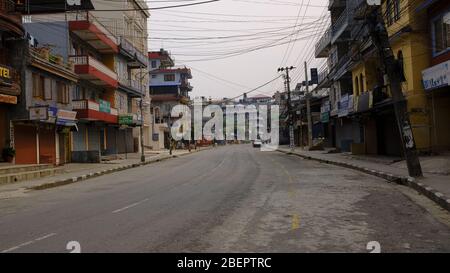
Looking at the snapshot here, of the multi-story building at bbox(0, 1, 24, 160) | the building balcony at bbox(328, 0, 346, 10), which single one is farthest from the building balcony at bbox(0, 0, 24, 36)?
the building balcony at bbox(328, 0, 346, 10)

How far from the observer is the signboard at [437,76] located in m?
21.1

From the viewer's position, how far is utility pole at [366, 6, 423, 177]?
18.5 meters

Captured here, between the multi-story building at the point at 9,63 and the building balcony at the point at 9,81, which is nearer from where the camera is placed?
the building balcony at the point at 9,81

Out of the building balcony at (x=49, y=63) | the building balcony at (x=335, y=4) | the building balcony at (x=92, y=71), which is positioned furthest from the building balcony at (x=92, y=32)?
the building balcony at (x=335, y=4)

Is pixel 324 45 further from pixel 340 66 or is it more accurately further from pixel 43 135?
pixel 43 135

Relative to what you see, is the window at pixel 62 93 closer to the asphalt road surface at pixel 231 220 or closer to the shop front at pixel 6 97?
the shop front at pixel 6 97

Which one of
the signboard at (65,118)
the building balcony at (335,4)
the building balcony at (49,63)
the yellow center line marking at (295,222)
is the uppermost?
the building balcony at (335,4)

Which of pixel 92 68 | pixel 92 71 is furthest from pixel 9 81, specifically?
pixel 92 68

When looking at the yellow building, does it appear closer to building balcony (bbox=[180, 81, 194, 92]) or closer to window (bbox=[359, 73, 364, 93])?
window (bbox=[359, 73, 364, 93])

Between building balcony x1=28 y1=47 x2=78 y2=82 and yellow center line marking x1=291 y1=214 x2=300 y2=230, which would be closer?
yellow center line marking x1=291 y1=214 x2=300 y2=230

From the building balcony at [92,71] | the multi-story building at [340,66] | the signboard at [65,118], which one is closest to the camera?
the signboard at [65,118]

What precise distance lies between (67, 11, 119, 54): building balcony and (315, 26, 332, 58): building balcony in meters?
20.8

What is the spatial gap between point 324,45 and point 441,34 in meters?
29.6
